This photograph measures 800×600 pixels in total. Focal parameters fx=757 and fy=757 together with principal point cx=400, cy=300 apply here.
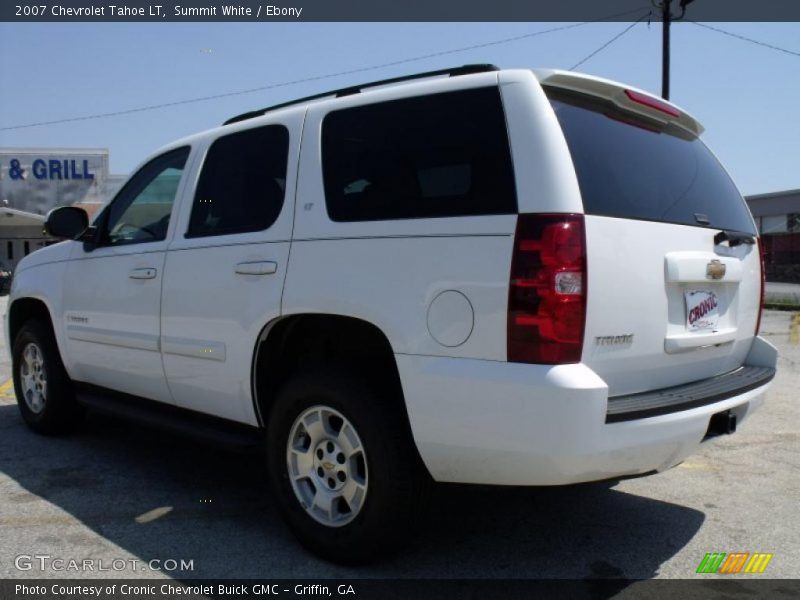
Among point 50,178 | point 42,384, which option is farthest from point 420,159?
point 50,178

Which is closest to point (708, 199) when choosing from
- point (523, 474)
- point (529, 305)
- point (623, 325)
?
point (623, 325)

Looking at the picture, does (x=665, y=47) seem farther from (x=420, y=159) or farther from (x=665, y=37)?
(x=420, y=159)

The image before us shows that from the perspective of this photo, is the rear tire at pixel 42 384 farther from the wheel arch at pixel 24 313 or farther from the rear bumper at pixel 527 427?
the rear bumper at pixel 527 427

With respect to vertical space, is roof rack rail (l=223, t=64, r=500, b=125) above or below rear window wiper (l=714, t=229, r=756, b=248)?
above

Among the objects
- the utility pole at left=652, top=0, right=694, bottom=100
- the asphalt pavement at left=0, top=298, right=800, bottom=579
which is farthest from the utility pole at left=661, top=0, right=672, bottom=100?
the asphalt pavement at left=0, top=298, right=800, bottom=579

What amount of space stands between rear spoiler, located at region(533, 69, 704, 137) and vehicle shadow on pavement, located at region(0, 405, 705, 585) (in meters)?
1.67

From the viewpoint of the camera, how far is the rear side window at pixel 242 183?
380cm

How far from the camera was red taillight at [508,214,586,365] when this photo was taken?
2697 mm

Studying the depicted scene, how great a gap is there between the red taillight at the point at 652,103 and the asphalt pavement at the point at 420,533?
5.07 feet

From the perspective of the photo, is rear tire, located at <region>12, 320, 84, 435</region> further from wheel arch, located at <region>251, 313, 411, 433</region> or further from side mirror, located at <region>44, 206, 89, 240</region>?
wheel arch, located at <region>251, 313, 411, 433</region>

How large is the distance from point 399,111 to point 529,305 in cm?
115

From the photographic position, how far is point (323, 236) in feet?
11.1

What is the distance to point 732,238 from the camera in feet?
11.7

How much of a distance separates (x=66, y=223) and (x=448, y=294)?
11.2ft
